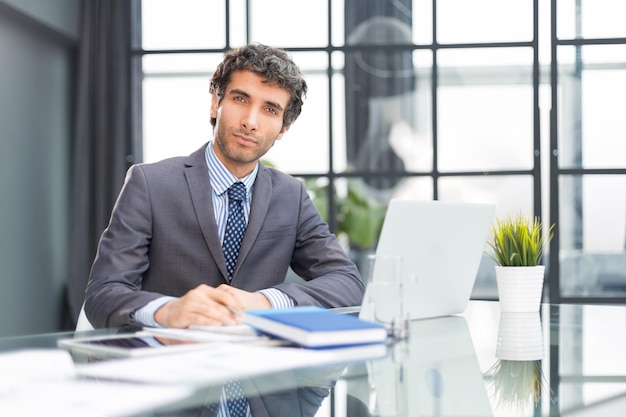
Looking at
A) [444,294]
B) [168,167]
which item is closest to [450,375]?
[444,294]

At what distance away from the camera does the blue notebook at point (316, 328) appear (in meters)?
1.49

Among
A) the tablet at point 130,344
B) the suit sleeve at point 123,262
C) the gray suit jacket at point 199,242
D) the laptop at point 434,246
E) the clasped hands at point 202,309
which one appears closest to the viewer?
the tablet at point 130,344

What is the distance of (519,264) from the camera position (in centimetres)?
216

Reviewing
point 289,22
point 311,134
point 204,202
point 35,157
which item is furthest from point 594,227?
point 204,202

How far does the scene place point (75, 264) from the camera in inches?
219

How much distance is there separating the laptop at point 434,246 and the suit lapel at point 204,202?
0.61 meters

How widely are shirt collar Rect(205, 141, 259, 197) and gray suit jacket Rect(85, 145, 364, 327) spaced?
0.10 ft

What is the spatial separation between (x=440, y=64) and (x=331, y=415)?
484cm

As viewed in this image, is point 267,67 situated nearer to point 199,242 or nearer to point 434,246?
point 199,242

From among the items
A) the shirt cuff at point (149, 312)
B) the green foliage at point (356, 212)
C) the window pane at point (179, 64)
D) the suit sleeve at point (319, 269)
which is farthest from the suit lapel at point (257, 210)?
the window pane at point (179, 64)

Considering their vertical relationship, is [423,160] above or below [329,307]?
above

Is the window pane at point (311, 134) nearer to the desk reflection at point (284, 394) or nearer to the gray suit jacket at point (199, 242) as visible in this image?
the gray suit jacket at point (199, 242)

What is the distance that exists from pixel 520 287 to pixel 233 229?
81 centimetres

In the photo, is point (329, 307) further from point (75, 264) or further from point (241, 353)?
point (75, 264)
